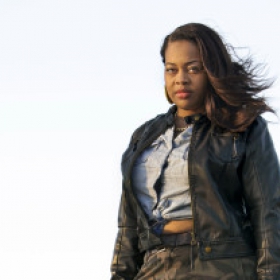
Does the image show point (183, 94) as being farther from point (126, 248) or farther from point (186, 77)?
point (126, 248)

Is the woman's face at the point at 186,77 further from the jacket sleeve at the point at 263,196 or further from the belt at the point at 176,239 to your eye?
the belt at the point at 176,239

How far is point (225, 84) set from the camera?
5.55m

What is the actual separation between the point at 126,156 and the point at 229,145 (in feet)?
2.77

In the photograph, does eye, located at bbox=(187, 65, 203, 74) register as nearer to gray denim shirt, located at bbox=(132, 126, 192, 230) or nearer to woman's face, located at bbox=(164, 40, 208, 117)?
woman's face, located at bbox=(164, 40, 208, 117)

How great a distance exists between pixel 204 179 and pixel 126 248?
35.7 inches

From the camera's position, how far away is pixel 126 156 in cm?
592

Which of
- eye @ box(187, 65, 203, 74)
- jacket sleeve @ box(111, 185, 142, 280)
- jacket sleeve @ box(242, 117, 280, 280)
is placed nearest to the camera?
jacket sleeve @ box(242, 117, 280, 280)

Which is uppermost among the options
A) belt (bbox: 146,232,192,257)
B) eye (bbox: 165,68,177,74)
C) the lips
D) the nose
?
eye (bbox: 165,68,177,74)

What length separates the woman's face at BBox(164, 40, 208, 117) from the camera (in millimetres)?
5605

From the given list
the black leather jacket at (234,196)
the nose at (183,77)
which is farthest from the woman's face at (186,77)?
the black leather jacket at (234,196)

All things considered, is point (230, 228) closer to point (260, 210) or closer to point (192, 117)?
point (260, 210)

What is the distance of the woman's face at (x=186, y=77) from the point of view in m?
5.61

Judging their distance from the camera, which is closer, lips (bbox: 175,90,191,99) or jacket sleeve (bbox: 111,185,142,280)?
lips (bbox: 175,90,191,99)

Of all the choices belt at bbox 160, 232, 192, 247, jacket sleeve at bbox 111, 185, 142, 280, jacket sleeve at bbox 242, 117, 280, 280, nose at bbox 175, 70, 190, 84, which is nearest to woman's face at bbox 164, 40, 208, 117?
nose at bbox 175, 70, 190, 84
